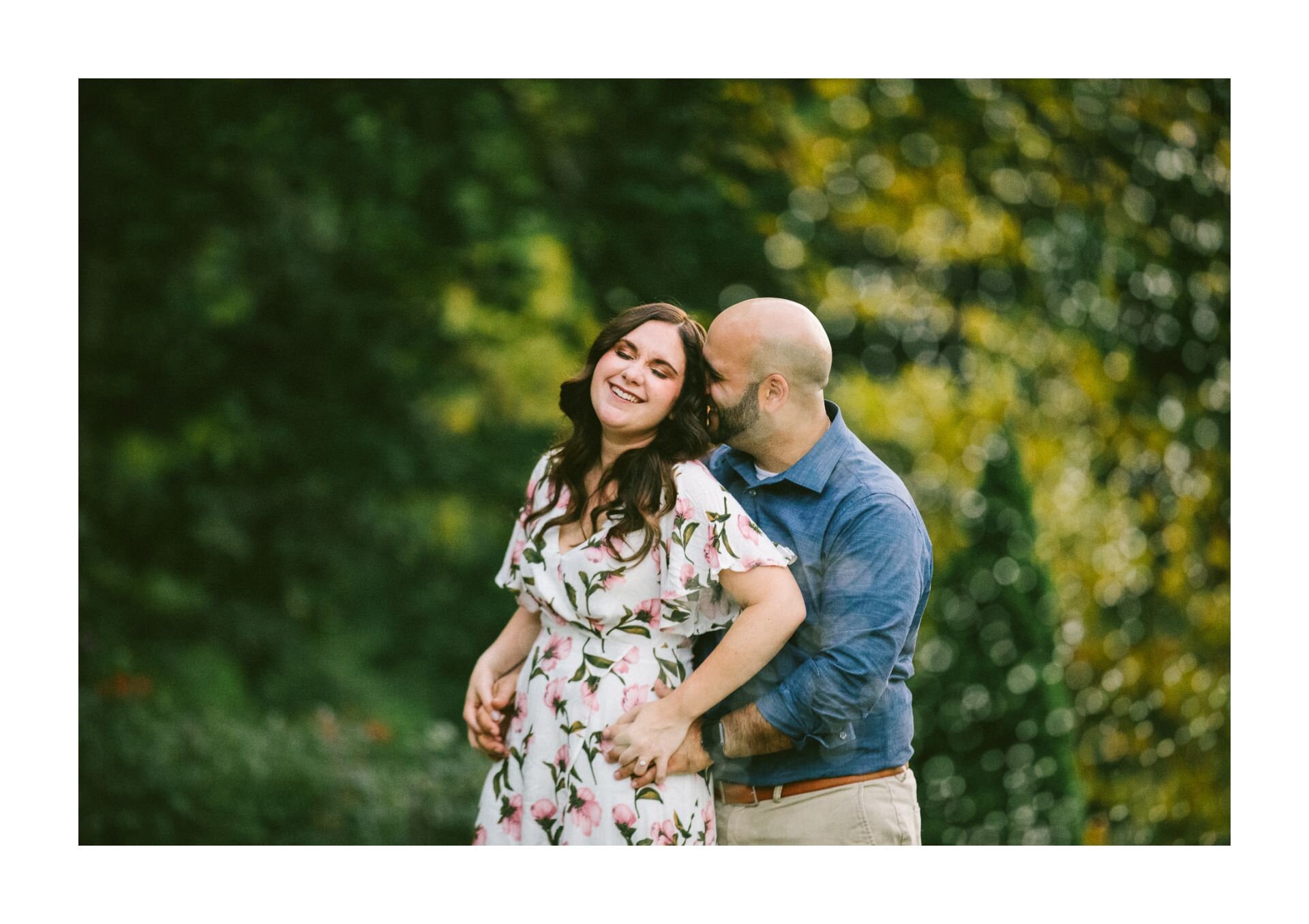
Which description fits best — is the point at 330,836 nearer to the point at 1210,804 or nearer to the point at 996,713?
the point at 996,713

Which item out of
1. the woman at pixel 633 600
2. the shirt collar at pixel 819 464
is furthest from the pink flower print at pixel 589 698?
the shirt collar at pixel 819 464

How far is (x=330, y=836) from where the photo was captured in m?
3.71

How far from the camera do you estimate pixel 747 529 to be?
231 cm

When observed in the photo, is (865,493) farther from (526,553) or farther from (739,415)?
(526,553)

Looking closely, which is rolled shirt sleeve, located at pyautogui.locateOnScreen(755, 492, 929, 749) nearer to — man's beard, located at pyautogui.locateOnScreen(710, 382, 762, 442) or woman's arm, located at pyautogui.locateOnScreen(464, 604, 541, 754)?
man's beard, located at pyautogui.locateOnScreen(710, 382, 762, 442)

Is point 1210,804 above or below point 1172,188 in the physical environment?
below

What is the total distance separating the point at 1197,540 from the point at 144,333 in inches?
151

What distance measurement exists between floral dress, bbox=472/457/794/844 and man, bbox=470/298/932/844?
10 cm

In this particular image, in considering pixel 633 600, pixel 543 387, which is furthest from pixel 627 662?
pixel 543 387

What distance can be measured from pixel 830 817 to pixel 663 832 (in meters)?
0.40

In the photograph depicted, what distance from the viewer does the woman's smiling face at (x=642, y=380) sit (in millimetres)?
2389

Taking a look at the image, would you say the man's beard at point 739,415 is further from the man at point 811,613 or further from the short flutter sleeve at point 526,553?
the short flutter sleeve at point 526,553

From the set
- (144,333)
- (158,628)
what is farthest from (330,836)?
(144,333)

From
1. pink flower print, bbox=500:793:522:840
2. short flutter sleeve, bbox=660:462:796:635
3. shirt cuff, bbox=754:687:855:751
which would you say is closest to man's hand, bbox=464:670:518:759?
pink flower print, bbox=500:793:522:840
